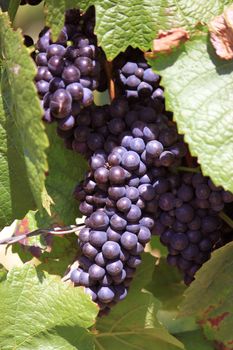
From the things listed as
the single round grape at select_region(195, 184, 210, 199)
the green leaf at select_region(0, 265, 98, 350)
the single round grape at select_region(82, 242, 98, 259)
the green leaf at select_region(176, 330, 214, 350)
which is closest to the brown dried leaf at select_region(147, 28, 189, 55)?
the single round grape at select_region(195, 184, 210, 199)

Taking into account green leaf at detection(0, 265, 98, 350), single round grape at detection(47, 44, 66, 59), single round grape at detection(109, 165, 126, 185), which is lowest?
green leaf at detection(0, 265, 98, 350)

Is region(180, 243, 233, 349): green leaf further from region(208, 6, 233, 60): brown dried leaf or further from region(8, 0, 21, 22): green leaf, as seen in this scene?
region(8, 0, 21, 22): green leaf

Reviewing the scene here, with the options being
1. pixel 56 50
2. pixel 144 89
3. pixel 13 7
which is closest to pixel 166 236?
pixel 144 89

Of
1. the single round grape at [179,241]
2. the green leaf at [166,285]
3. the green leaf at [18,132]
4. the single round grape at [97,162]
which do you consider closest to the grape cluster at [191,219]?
the single round grape at [179,241]

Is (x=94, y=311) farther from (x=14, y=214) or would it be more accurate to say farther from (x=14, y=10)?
(x=14, y=10)

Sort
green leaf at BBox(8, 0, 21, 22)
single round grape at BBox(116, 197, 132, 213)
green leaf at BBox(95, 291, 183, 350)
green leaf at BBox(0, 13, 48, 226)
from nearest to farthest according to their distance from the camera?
green leaf at BBox(0, 13, 48, 226) → single round grape at BBox(116, 197, 132, 213) → green leaf at BBox(8, 0, 21, 22) → green leaf at BBox(95, 291, 183, 350)

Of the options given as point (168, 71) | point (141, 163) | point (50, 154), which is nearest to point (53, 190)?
point (50, 154)

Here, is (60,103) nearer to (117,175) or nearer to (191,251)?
(117,175)
